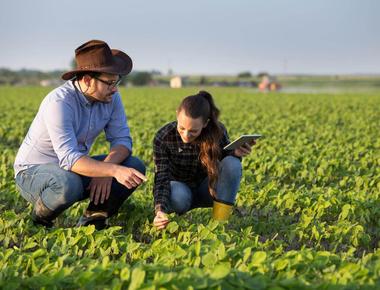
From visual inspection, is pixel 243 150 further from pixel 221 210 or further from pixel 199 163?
pixel 221 210

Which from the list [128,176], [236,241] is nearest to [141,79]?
[128,176]

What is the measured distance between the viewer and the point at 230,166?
14.6 ft

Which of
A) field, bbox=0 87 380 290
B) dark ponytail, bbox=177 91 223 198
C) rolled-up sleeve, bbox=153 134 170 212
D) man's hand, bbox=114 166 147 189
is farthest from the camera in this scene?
rolled-up sleeve, bbox=153 134 170 212

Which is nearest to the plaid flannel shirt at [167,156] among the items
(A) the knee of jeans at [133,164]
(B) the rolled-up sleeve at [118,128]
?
(A) the knee of jeans at [133,164]

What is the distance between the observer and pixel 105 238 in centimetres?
384

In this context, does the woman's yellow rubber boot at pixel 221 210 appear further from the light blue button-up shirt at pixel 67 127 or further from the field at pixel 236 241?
the light blue button-up shirt at pixel 67 127

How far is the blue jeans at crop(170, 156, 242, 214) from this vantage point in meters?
4.45

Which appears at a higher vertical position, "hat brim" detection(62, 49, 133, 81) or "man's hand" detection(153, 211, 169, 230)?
"hat brim" detection(62, 49, 133, 81)

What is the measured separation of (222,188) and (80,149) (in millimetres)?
1158

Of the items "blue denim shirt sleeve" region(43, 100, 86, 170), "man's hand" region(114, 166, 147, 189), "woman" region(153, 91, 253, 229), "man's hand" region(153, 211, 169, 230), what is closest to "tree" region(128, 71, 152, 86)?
"woman" region(153, 91, 253, 229)

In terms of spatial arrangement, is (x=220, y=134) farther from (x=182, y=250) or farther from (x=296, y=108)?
(x=296, y=108)

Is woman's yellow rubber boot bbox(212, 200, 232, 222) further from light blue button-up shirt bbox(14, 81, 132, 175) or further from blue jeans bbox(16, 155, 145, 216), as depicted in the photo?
light blue button-up shirt bbox(14, 81, 132, 175)

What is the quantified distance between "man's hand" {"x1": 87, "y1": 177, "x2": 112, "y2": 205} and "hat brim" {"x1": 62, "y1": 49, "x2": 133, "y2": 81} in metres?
0.81

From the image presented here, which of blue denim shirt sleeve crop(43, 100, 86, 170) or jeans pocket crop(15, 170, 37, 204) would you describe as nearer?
blue denim shirt sleeve crop(43, 100, 86, 170)
